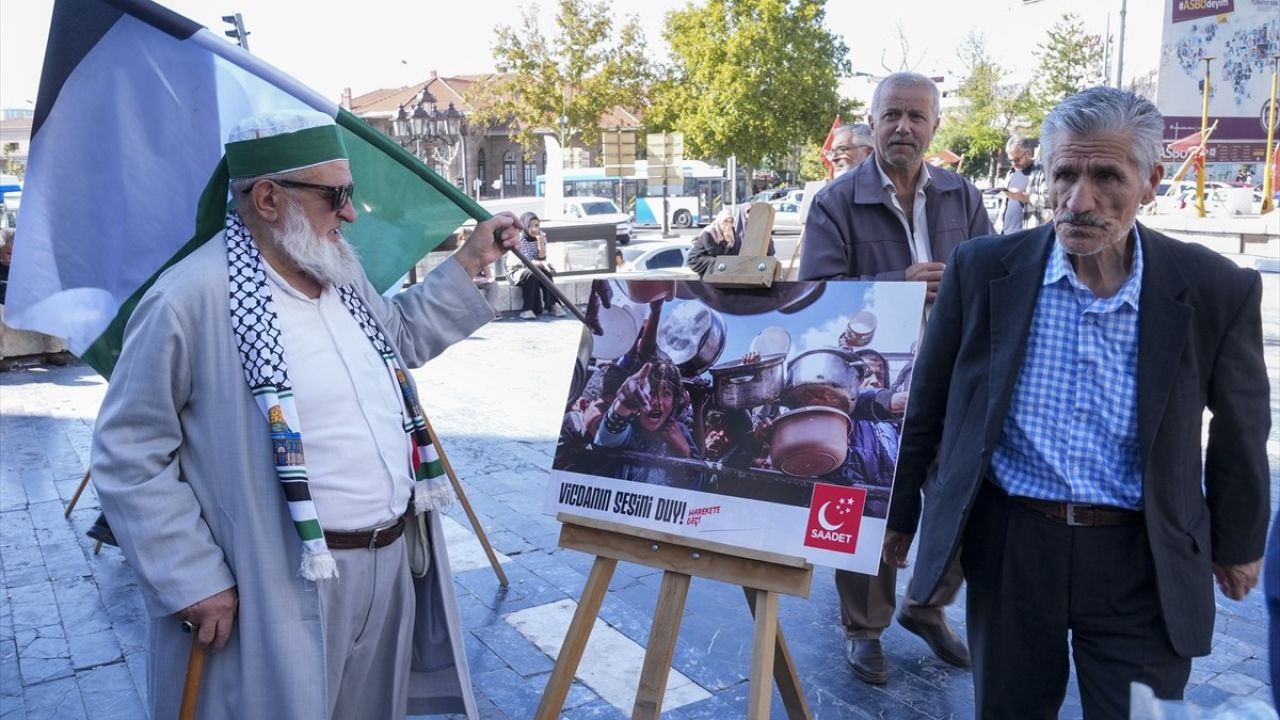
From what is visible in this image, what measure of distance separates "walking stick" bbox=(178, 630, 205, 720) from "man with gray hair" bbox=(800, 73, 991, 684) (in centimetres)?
219

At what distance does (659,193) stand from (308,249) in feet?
125

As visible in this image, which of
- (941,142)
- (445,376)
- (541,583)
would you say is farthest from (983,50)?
(541,583)

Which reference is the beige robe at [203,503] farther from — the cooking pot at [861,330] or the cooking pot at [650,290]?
the cooking pot at [861,330]

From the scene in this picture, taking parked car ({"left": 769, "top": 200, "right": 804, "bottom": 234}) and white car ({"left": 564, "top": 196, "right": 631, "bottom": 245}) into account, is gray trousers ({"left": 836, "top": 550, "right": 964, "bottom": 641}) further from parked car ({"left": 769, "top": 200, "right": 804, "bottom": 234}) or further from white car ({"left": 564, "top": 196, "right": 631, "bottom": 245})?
parked car ({"left": 769, "top": 200, "right": 804, "bottom": 234})

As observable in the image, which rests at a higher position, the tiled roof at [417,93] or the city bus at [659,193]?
the tiled roof at [417,93]

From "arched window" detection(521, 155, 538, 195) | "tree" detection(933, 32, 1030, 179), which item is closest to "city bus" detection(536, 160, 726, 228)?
"tree" detection(933, 32, 1030, 179)

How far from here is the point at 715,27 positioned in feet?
115

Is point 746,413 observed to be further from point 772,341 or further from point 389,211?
point 389,211

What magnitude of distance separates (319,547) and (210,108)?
1.60 meters

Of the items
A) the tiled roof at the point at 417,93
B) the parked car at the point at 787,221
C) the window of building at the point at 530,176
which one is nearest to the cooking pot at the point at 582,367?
the parked car at the point at 787,221

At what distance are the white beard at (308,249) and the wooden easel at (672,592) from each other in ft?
2.91

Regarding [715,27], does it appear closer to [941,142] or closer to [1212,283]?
[941,142]

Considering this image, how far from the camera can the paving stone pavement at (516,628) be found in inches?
136

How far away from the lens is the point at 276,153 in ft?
7.42
